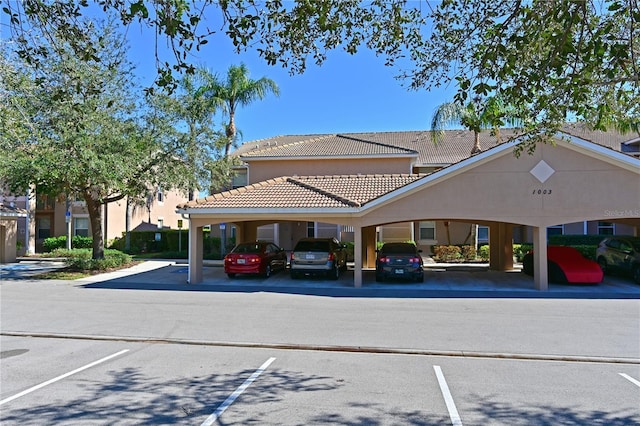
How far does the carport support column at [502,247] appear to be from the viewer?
21453 millimetres

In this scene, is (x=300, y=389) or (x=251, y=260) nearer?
(x=300, y=389)

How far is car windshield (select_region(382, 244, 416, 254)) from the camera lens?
1722cm

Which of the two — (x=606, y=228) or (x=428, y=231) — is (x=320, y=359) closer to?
(x=428, y=231)

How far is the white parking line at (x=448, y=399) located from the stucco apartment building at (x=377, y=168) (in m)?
20.9

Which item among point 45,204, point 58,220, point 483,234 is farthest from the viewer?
→ point 45,204

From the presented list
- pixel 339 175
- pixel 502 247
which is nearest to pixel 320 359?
pixel 502 247

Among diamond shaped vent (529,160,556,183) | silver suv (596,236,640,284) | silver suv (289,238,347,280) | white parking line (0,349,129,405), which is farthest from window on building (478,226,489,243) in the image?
white parking line (0,349,129,405)

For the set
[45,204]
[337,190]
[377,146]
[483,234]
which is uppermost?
[377,146]

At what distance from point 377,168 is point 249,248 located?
11772mm

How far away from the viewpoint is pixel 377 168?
2762 cm

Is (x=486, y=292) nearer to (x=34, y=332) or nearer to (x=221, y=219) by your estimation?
(x=221, y=219)

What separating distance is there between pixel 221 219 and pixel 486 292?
392 inches

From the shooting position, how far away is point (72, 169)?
16.8 metres

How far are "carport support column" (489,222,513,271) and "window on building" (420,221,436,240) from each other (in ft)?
26.2
